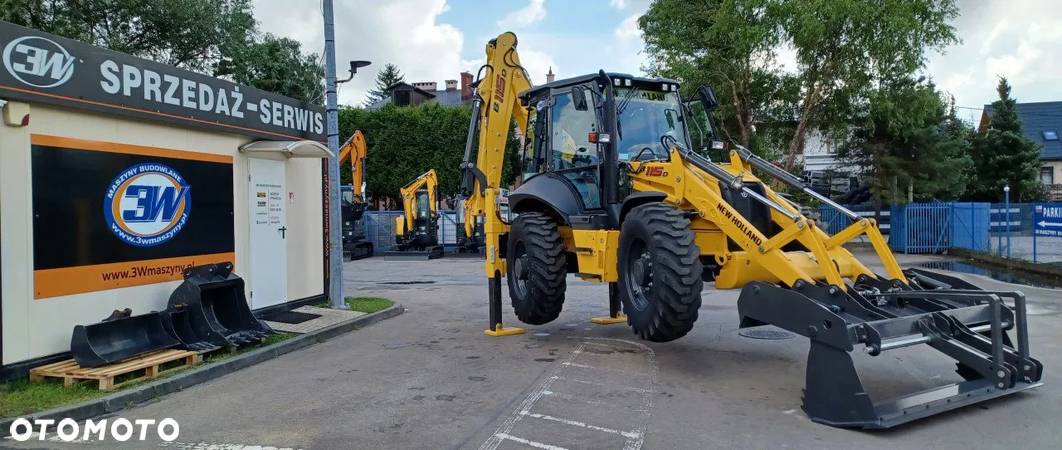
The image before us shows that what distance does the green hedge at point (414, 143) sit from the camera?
32750 mm

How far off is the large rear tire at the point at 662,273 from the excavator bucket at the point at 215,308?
4.53 meters

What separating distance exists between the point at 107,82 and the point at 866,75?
1977cm

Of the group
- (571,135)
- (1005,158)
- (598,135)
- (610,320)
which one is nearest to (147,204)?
(571,135)

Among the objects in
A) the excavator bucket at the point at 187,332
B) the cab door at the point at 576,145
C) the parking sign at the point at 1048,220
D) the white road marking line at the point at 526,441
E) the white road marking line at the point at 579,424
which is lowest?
the white road marking line at the point at 526,441

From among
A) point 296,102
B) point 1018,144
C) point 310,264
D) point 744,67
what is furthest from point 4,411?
point 1018,144

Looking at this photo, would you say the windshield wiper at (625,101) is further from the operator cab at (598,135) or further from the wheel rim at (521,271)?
the wheel rim at (521,271)

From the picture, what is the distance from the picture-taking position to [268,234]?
1051 centimetres

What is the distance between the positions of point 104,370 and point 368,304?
18.4 ft

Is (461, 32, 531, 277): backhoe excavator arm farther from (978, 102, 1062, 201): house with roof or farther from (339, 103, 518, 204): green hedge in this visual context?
(978, 102, 1062, 201): house with roof

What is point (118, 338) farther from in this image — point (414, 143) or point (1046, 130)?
point (1046, 130)

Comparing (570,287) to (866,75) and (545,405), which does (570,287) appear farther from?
(866,75)

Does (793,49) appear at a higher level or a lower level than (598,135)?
higher

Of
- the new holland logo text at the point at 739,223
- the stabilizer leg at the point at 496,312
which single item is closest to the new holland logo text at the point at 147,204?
the stabilizer leg at the point at 496,312

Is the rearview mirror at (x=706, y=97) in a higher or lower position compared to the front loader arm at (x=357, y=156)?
lower
